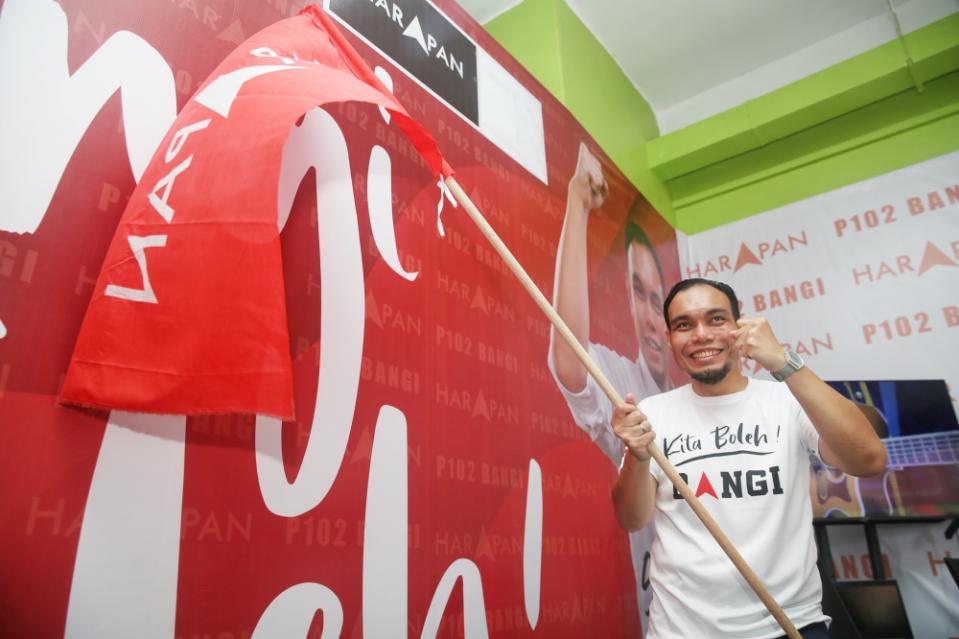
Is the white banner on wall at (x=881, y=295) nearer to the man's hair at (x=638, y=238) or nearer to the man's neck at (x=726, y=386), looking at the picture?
the man's hair at (x=638, y=238)

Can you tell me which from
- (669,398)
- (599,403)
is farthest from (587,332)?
(669,398)

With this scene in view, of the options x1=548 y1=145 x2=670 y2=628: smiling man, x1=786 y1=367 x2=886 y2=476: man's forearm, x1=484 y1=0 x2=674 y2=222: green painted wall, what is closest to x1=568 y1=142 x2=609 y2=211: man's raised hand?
x1=548 y1=145 x2=670 y2=628: smiling man

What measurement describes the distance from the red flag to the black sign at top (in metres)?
0.69

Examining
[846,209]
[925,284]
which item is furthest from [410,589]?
[846,209]

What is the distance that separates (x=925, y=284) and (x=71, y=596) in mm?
3442

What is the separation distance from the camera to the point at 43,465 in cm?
84

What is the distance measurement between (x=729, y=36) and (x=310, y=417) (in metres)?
3.25

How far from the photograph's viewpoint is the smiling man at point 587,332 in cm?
210

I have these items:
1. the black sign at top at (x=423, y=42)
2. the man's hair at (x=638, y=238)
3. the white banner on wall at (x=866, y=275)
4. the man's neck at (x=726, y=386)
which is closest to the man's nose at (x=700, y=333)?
the man's neck at (x=726, y=386)

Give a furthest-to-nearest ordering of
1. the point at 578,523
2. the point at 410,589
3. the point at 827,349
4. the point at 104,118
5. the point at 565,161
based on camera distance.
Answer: the point at 827,349 → the point at 565,161 → the point at 578,523 → the point at 410,589 → the point at 104,118

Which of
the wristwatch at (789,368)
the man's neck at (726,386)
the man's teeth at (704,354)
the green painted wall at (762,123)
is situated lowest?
the wristwatch at (789,368)

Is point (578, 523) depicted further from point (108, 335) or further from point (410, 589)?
point (108, 335)

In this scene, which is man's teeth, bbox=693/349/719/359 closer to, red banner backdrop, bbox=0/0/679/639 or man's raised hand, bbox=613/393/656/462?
man's raised hand, bbox=613/393/656/462

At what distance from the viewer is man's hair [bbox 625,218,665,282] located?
9.53 feet
